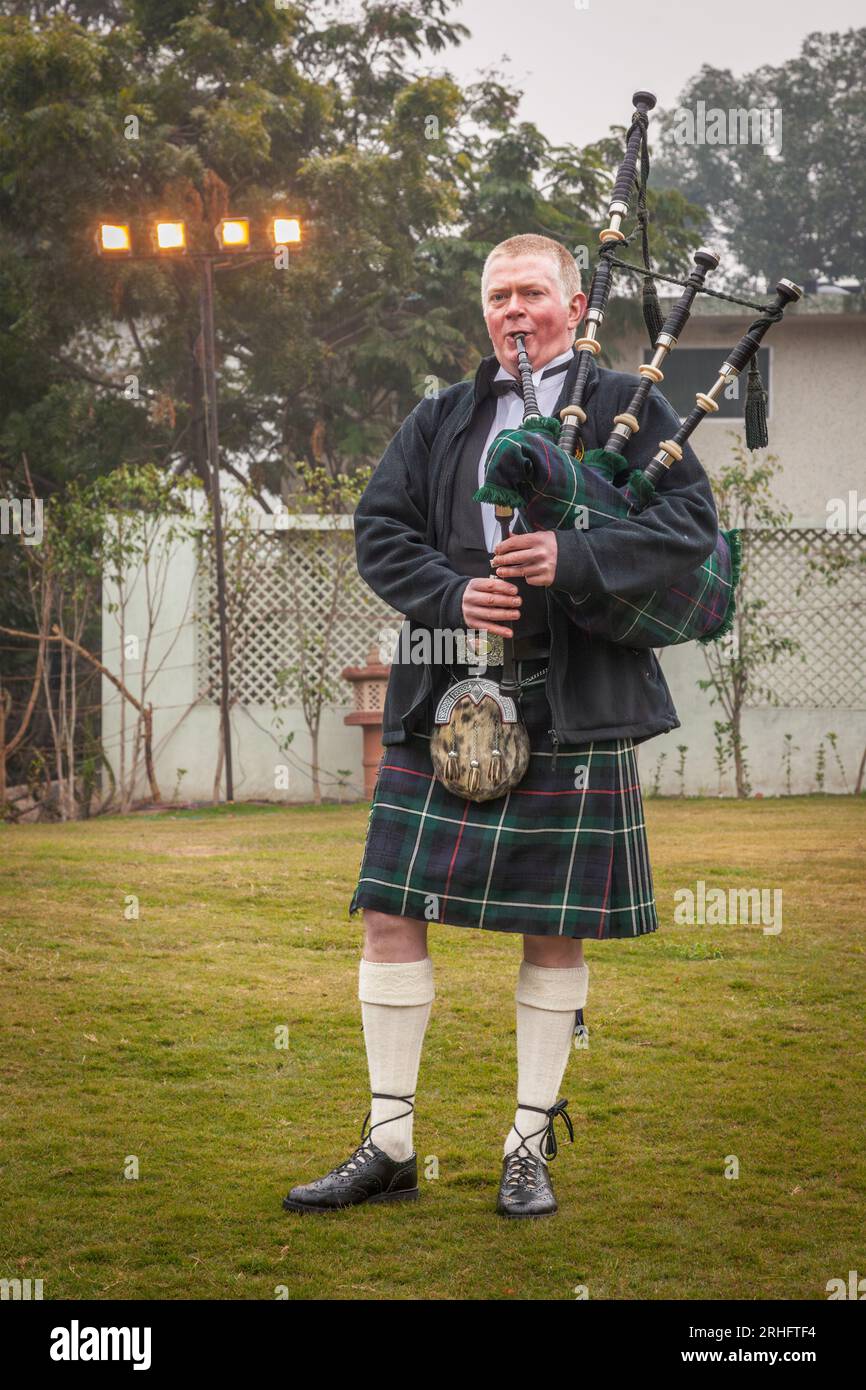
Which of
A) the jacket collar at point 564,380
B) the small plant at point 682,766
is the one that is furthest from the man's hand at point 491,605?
the small plant at point 682,766

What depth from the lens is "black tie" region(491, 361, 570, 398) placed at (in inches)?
105

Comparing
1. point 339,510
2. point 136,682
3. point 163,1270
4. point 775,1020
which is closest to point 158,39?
point 339,510

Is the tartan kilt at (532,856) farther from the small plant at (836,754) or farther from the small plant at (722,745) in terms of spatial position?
the small plant at (836,754)

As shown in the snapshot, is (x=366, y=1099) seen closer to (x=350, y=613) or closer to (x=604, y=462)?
(x=604, y=462)

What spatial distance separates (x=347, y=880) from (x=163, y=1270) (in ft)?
10.4

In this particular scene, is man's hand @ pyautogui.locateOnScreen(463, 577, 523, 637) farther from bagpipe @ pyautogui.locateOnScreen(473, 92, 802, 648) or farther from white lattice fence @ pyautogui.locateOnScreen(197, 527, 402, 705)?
white lattice fence @ pyautogui.locateOnScreen(197, 527, 402, 705)

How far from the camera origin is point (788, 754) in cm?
888

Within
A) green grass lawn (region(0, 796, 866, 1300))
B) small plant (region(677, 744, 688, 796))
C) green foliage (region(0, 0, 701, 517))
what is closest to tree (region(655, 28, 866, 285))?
green foliage (region(0, 0, 701, 517))

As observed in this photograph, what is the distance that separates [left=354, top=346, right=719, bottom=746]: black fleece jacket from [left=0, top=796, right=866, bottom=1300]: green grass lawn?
82 cm

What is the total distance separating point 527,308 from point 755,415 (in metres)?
0.48

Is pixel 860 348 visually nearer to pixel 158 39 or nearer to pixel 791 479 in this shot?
pixel 791 479

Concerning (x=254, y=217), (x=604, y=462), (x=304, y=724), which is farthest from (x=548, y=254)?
(x=254, y=217)

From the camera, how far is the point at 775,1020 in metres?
3.66

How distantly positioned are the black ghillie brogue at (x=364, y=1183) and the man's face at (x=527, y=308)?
1329mm
